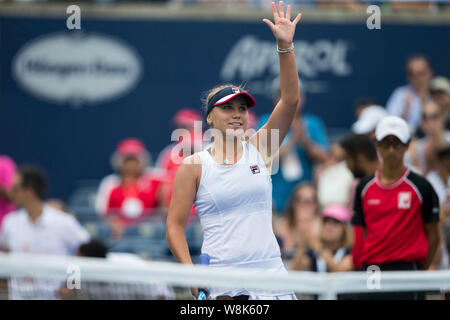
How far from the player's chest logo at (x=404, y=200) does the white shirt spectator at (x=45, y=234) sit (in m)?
3.56

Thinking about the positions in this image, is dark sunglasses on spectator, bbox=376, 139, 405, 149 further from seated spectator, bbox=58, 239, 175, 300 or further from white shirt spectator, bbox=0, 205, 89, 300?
white shirt spectator, bbox=0, 205, 89, 300

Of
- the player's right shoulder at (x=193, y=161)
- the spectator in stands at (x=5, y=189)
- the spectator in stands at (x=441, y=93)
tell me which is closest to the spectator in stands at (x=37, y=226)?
the spectator in stands at (x=5, y=189)

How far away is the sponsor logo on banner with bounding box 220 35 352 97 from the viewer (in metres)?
9.73

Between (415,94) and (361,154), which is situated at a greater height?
(415,94)

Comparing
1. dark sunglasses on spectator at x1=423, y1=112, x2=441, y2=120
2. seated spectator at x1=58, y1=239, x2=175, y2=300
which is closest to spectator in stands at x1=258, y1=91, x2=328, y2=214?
dark sunglasses on spectator at x1=423, y1=112, x2=441, y2=120

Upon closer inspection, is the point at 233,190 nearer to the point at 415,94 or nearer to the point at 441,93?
the point at 441,93

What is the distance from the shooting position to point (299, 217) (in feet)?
26.1

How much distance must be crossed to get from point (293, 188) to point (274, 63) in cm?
186

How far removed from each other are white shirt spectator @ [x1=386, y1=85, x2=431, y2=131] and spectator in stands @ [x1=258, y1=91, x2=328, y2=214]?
99 cm

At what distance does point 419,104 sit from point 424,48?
3.86 feet

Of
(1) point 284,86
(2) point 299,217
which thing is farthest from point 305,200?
(1) point 284,86

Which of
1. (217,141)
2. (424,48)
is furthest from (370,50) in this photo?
(217,141)

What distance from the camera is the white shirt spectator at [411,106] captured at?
359 inches

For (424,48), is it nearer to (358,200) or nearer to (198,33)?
(198,33)
